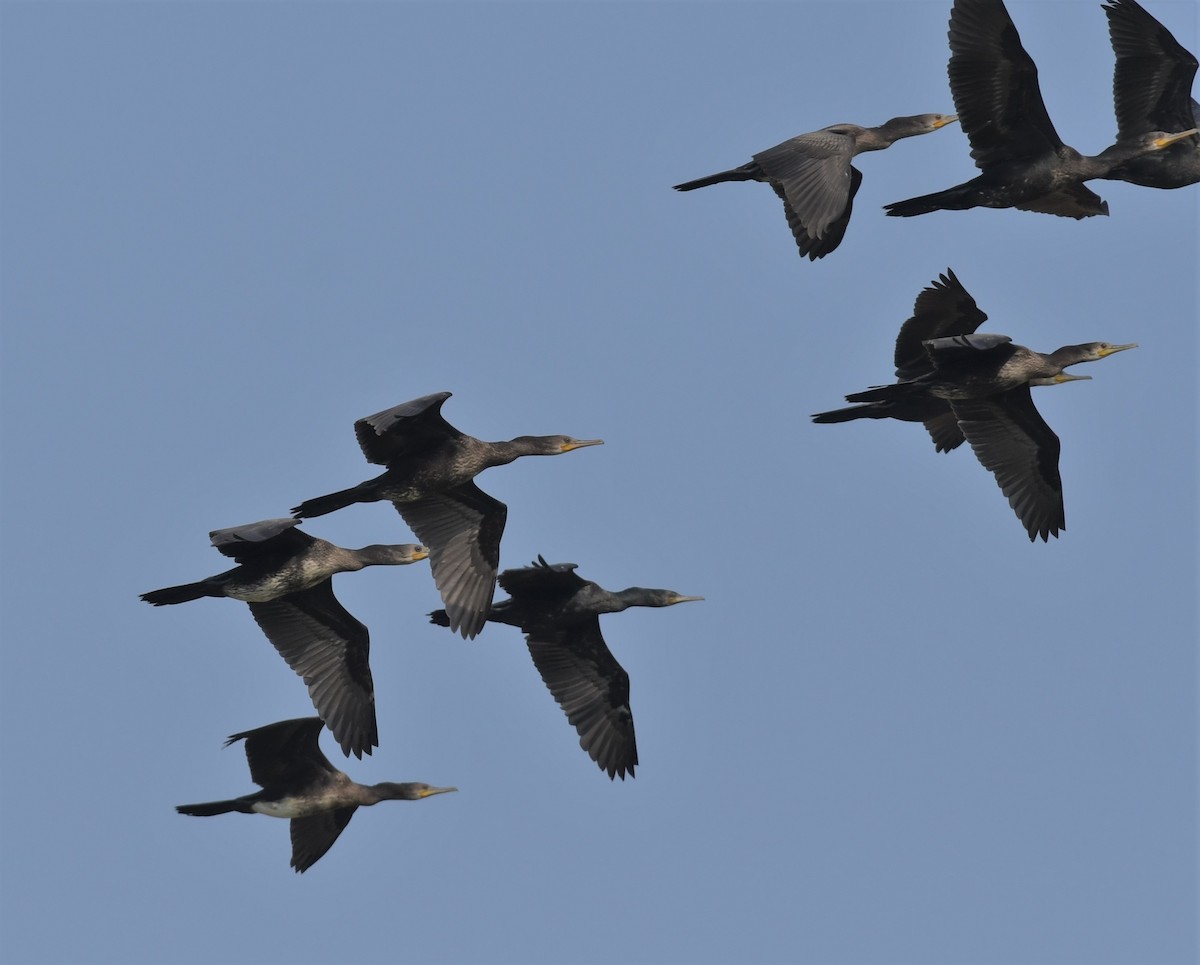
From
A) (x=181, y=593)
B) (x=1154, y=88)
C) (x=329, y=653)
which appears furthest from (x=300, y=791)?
(x=1154, y=88)

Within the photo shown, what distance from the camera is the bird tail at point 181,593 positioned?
19234 mm

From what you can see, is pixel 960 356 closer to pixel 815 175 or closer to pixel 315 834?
pixel 815 175

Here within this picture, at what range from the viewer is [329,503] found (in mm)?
19453

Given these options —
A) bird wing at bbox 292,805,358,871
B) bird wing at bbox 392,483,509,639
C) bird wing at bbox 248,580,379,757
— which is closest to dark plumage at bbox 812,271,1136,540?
bird wing at bbox 392,483,509,639

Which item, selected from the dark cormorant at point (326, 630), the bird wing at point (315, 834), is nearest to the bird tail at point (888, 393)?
the dark cormorant at point (326, 630)

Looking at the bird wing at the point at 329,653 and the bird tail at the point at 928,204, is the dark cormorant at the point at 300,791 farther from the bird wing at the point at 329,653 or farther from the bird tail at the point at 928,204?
the bird tail at the point at 928,204

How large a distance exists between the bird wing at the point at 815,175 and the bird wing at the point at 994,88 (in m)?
1.28

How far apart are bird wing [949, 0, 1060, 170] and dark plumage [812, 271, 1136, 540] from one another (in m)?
1.30

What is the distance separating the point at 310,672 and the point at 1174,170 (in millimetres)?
9391

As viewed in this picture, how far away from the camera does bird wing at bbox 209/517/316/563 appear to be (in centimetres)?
1838

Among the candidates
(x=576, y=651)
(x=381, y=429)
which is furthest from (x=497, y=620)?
(x=381, y=429)

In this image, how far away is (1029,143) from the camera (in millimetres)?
20797

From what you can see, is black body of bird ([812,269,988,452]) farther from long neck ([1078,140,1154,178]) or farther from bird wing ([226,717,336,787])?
bird wing ([226,717,336,787])

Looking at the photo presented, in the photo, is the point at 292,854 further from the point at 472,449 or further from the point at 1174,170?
the point at 1174,170
